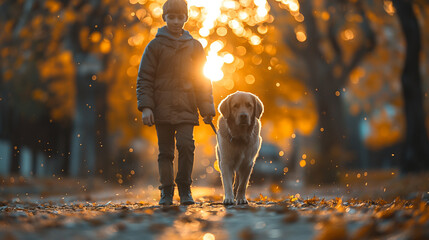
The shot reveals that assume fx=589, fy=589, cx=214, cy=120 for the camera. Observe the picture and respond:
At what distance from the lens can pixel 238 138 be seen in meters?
7.21

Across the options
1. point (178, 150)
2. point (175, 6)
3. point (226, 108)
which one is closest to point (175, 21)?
point (175, 6)

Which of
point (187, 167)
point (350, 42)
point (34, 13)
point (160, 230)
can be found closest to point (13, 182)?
point (34, 13)

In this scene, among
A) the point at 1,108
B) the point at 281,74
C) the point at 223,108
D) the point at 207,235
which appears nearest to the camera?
the point at 207,235

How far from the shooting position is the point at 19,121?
110 feet

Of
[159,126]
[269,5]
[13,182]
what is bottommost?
[13,182]

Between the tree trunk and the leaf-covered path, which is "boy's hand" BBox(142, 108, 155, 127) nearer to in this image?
the leaf-covered path

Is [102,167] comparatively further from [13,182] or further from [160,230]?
[160,230]

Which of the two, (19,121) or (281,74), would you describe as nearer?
(281,74)

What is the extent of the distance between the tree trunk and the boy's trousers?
8.67 metres

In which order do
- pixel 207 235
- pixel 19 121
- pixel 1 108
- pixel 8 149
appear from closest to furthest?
pixel 207 235 < pixel 1 108 < pixel 8 149 < pixel 19 121

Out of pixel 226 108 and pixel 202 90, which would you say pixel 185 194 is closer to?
pixel 226 108

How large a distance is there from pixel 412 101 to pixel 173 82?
30.4 feet

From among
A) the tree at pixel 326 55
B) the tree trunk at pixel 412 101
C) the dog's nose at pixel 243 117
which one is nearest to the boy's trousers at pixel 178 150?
the dog's nose at pixel 243 117

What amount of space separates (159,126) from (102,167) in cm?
1480
